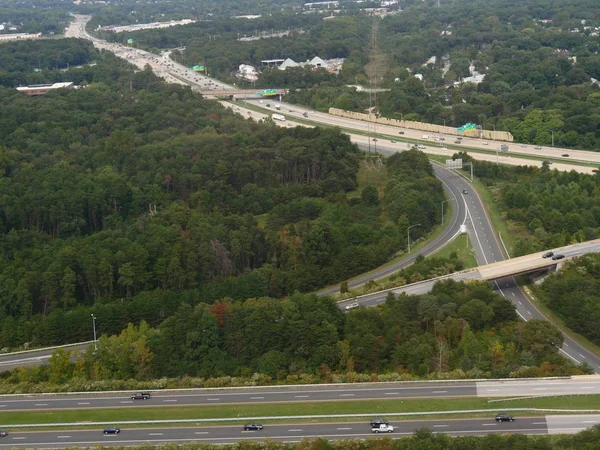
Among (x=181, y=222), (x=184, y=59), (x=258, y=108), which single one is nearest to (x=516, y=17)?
(x=184, y=59)

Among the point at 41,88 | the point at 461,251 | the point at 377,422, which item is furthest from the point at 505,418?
the point at 41,88

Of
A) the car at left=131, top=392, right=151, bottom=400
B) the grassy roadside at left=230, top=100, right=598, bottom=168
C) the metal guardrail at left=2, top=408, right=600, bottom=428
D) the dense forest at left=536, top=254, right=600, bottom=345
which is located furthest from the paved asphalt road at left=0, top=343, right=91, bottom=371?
the grassy roadside at left=230, top=100, right=598, bottom=168

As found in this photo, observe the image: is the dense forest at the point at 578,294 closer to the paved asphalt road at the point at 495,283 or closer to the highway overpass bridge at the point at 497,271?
the paved asphalt road at the point at 495,283

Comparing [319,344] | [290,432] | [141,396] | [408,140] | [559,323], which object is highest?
[290,432]

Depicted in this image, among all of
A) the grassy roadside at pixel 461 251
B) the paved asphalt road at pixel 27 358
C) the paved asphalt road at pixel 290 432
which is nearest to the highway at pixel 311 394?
the paved asphalt road at pixel 290 432

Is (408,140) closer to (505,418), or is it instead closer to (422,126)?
(422,126)

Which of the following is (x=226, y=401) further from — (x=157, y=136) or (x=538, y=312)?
(x=157, y=136)

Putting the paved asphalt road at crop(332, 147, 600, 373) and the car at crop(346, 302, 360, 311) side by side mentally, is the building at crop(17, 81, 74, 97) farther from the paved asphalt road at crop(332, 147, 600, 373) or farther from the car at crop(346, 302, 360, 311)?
the car at crop(346, 302, 360, 311)
